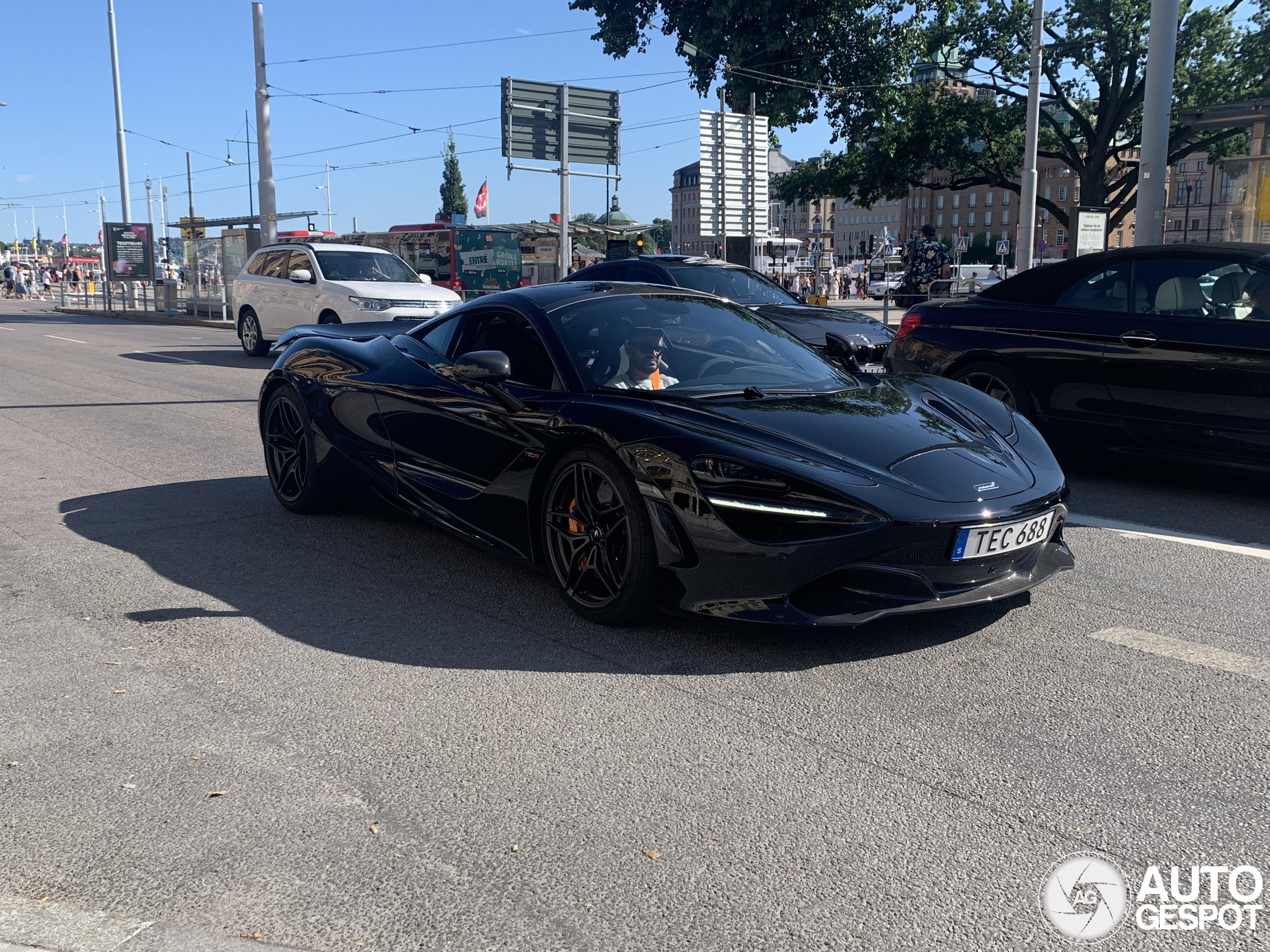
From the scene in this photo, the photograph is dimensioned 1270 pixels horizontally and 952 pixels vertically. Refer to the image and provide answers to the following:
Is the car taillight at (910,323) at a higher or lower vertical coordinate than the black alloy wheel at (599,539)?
higher

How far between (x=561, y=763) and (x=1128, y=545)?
345cm

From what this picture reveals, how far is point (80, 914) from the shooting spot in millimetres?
2473

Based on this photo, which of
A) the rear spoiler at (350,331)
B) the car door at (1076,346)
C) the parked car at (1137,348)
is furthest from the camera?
the car door at (1076,346)

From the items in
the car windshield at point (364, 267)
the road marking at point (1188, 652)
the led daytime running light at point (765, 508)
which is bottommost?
the road marking at point (1188, 652)

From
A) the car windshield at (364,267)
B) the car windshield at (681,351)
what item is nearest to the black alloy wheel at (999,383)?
the car windshield at (681,351)

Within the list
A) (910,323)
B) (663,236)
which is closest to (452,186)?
(663,236)

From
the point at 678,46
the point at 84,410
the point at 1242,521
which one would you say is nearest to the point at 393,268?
the point at 84,410

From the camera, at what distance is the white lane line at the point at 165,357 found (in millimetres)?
17266

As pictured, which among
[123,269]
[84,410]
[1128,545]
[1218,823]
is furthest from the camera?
[123,269]

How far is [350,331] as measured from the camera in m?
6.72

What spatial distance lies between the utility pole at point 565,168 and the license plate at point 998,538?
88.0 feet

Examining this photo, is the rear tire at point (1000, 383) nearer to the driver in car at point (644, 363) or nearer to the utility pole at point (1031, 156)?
the driver in car at point (644, 363)

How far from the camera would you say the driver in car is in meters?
4.63

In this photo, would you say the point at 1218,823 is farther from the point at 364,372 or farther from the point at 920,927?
the point at 364,372
